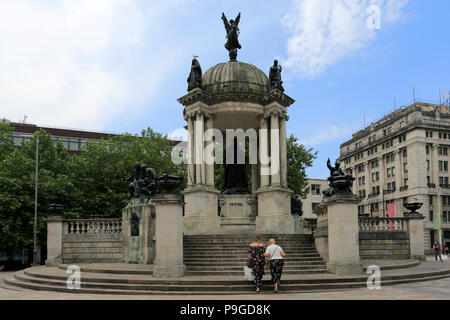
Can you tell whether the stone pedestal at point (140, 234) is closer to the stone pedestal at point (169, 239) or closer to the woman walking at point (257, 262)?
the stone pedestal at point (169, 239)

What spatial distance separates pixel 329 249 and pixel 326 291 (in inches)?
134

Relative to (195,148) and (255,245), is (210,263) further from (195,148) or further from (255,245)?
(195,148)

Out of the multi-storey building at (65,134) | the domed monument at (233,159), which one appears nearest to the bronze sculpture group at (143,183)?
the domed monument at (233,159)

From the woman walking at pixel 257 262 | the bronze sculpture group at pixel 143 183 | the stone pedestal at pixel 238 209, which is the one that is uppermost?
the bronze sculpture group at pixel 143 183

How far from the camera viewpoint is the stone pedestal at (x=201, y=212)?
964 inches

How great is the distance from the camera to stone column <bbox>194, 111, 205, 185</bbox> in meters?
25.4

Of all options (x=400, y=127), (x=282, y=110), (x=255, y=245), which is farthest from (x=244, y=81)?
(x=400, y=127)

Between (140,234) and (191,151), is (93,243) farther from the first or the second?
(191,151)

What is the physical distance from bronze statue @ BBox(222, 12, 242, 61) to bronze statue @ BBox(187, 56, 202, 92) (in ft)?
10.5

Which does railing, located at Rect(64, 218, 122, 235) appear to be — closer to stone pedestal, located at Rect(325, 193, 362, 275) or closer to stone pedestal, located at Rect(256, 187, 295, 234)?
stone pedestal, located at Rect(256, 187, 295, 234)

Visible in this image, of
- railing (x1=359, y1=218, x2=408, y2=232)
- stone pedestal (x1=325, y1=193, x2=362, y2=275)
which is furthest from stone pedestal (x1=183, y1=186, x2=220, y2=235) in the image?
stone pedestal (x1=325, y1=193, x2=362, y2=275)

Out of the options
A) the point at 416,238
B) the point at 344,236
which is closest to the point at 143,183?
the point at 344,236

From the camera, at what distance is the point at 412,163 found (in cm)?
7150

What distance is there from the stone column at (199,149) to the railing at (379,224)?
30.1 feet
